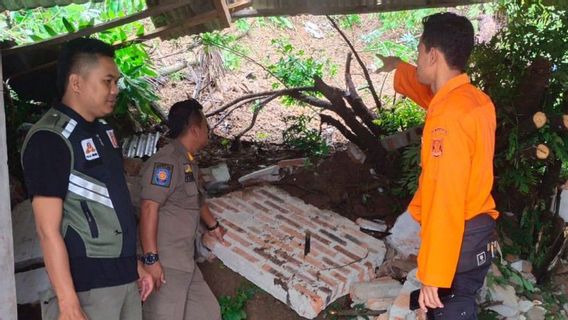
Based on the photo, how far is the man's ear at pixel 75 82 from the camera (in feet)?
8.51

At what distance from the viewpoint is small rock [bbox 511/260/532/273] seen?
472 centimetres

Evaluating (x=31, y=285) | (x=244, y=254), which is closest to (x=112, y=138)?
(x=31, y=285)

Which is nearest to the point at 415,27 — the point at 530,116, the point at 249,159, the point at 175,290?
the point at 249,159

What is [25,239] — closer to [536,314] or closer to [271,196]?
[271,196]

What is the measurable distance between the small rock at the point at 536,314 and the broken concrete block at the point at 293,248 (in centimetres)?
121

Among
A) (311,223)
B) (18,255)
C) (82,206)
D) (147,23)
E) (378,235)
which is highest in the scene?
(147,23)

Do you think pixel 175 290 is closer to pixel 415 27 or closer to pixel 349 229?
pixel 349 229

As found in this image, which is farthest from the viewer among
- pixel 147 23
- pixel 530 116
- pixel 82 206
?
pixel 147 23

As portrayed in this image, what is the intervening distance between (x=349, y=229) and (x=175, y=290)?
1.72m

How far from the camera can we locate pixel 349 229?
4.73 metres

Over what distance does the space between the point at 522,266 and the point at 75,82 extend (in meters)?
3.99

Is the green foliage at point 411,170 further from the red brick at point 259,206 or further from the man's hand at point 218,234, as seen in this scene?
the man's hand at point 218,234

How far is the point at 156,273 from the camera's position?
3.48m

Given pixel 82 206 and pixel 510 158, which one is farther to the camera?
pixel 510 158
